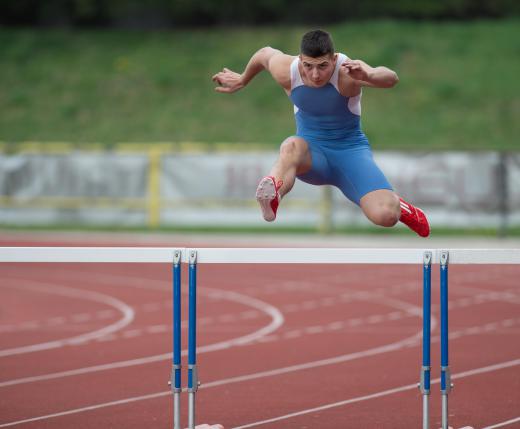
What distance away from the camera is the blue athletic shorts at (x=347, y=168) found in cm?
670


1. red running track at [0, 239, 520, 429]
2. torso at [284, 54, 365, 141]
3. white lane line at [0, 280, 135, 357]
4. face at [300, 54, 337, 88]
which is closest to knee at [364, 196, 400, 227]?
torso at [284, 54, 365, 141]

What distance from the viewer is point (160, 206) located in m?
20.0

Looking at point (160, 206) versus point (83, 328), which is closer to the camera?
point (83, 328)

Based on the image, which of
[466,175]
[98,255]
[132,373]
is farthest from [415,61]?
[98,255]

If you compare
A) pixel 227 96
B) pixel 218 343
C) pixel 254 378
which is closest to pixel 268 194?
pixel 254 378

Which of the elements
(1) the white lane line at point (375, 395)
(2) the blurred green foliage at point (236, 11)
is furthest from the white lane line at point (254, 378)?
(2) the blurred green foliage at point (236, 11)

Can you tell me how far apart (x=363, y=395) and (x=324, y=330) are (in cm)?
299

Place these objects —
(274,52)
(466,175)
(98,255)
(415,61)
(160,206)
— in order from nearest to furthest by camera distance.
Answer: (98,255) → (274,52) → (466,175) → (160,206) → (415,61)

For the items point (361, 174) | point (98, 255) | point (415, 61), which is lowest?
point (98, 255)

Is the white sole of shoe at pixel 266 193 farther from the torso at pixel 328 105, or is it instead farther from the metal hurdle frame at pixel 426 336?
the metal hurdle frame at pixel 426 336

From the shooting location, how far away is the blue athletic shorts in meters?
6.70

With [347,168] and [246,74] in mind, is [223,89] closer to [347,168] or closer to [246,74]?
[246,74]

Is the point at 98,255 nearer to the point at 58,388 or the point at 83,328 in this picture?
the point at 58,388

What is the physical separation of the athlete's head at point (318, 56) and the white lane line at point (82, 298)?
14.4 feet
